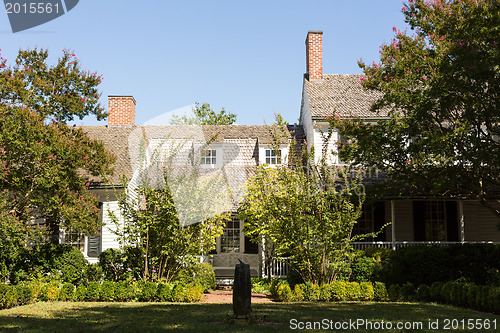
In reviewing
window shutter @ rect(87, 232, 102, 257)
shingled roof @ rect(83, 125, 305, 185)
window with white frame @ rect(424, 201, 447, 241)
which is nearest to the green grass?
window shutter @ rect(87, 232, 102, 257)

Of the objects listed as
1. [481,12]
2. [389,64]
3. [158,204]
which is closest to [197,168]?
[158,204]

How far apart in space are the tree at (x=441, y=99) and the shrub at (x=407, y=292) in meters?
2.85

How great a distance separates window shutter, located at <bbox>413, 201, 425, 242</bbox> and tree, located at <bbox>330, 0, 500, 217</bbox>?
4563 millimetres

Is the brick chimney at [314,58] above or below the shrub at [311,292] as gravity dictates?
above

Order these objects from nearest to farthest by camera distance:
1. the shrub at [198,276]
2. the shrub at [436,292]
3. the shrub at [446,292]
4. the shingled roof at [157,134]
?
the shrub at [446,292], the shrub at [436,292], the shrub at [198,276], the shingled roof at [157,134]

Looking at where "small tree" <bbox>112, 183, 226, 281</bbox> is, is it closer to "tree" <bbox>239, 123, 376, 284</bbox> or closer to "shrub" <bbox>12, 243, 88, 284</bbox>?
"shrub" <bbox>12, 243, 88, 284</bbox>

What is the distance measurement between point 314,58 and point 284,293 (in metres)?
13.7

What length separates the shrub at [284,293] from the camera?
14.3 metres

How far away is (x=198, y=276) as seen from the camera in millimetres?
16781

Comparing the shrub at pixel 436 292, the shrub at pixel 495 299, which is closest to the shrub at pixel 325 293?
the shrub at pixel 436 292

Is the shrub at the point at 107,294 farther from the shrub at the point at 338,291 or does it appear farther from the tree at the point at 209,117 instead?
the tree at the point at 209,117

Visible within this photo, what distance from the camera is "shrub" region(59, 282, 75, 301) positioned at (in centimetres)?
1424

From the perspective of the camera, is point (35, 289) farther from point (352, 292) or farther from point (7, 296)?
point (352, 292)

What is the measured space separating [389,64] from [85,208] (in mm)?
10383
